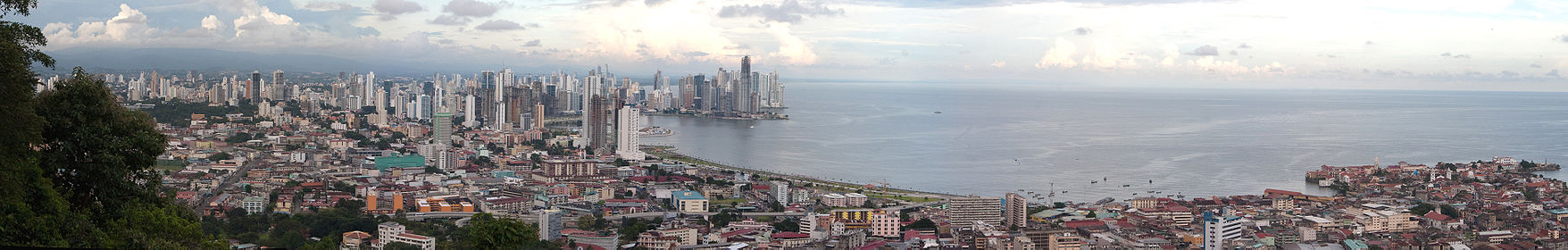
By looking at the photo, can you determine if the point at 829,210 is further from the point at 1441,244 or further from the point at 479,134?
the point at 479,134

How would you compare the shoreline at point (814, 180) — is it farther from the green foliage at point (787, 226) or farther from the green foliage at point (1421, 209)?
the green foliage at point (1421, 209)

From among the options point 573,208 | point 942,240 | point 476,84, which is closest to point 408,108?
point 476,84

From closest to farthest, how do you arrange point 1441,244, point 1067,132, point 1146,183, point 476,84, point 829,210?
1. point 1441,244
2. point 829,210
3. point 1146,183
4. point 1067,132
5. point 476,84

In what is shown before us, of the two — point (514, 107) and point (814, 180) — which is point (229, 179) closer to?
point (814, 180)

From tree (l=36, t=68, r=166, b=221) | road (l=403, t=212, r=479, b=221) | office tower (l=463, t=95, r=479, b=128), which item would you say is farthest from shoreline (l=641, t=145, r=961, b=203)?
tree (l=36, t=68, r=166, b=221)

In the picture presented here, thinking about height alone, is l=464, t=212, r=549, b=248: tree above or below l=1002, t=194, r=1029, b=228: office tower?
above

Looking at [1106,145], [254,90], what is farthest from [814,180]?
[254,90]


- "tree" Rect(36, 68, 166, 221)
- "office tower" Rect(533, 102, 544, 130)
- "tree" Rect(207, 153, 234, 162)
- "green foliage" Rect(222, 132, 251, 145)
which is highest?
"tree" Rect(36, 68, 166, 221)

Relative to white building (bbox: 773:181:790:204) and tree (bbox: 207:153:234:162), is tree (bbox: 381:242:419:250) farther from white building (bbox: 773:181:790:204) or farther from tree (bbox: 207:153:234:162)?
tree (bbox: 207:153:234:162)
